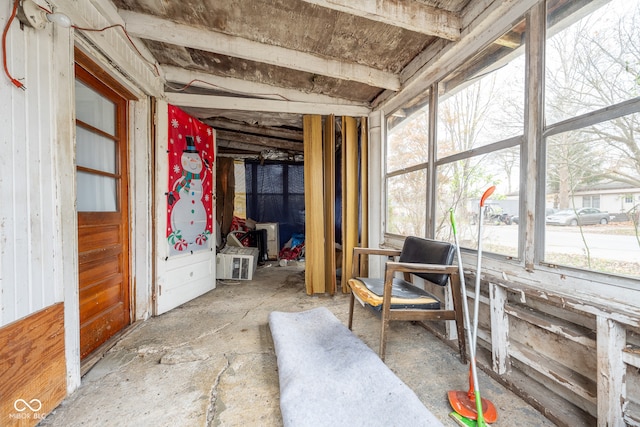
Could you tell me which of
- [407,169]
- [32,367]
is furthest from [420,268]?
[32,367]

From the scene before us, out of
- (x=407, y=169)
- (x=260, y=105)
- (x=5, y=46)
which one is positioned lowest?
(x=407, y=169)

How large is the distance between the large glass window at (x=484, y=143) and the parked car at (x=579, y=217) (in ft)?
0.69

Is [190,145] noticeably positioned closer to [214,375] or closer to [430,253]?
[214,375]

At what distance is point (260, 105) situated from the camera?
286 centimetres

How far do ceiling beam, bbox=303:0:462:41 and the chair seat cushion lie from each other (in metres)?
1.79

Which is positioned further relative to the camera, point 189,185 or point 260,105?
point 260,105

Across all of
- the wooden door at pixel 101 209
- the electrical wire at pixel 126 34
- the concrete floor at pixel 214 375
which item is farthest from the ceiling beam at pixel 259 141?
the concrete floor at pixel 214 375

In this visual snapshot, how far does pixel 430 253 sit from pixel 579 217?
2.59ft

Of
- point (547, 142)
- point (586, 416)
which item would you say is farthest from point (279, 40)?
point (586, 416)

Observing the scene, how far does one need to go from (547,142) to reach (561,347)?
1058mm

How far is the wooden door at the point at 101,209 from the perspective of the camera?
1.69 metres

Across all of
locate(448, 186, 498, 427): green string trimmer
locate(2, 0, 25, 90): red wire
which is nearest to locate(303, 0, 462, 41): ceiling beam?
locate(448, 186, 498, 427): green string trimmer

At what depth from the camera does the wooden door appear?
1692 mm

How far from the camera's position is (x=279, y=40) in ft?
6.91
